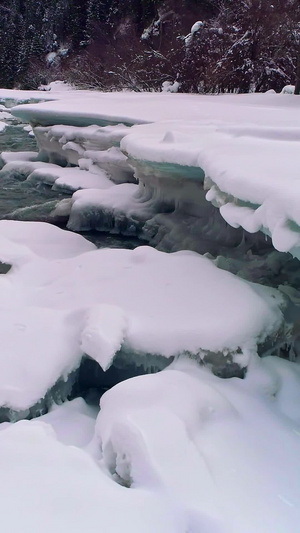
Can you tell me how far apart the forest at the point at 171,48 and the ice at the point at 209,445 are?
9817mm

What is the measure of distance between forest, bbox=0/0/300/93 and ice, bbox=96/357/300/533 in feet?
32.2

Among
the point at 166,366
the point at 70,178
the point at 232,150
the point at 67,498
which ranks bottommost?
the point at 70,178

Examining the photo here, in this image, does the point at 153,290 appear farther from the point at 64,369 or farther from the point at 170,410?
the point at 170,410

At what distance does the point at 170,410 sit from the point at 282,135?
8.90 feet

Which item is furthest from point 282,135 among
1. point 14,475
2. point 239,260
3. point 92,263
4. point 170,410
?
point 14,475

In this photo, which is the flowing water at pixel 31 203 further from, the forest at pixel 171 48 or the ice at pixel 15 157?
the forest at pixel 171 48

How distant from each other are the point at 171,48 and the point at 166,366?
1258 centimetres

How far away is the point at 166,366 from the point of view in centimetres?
226

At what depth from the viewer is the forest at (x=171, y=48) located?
36.7ft

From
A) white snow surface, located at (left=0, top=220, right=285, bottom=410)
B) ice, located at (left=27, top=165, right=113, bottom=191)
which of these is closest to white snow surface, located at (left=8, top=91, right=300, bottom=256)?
white snow surface, located at (left=0, top=220, right=285, bottom=410)

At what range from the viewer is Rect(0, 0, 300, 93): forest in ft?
36.7

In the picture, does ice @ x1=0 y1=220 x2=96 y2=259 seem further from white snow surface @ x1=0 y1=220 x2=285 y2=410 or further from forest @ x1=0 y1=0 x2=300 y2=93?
forest @ x1=0 y1=0 x2=300 y2=93

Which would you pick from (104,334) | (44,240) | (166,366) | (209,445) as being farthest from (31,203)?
(209,445)

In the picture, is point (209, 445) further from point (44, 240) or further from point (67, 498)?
point (44, 240)
